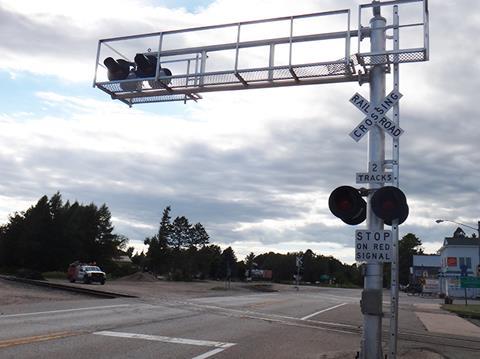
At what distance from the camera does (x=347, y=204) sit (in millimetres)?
8172

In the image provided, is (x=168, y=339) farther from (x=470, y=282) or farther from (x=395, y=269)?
(x=470, y=282)

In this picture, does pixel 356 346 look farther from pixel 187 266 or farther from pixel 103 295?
pixel 187 266

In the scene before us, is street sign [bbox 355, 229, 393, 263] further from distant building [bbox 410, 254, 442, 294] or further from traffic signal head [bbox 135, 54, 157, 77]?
distant building [bbox 410, 254, 442, 294]

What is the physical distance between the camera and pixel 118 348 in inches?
415

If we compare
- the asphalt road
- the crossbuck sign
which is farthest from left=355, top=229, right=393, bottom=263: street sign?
the asphalt road

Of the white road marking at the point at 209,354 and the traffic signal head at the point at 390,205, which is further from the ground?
the traffic signal head at the point at 390,205

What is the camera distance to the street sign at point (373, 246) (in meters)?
7.76

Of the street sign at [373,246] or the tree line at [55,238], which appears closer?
the street sign at [373,246]

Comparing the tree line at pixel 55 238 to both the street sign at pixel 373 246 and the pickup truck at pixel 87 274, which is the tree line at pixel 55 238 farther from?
the street sign at pixel 373 246

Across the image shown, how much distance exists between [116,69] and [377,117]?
6330 millimetres

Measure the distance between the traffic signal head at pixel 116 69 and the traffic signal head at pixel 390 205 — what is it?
682 cm

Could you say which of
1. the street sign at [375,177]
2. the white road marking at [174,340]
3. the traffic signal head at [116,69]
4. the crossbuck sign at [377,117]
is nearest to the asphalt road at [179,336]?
the white road marking at [174,340]

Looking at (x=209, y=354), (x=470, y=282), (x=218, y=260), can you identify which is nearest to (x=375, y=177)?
(x=209, y=354)

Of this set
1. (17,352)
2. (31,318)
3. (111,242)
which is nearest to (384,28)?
(17,352)
